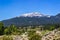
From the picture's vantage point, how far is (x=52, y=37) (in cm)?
4681

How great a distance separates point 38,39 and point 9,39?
803 cm

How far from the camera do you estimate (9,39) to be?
5366 cm

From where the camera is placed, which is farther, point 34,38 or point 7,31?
point 7,31

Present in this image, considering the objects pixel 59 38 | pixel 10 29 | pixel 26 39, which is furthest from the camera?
pixel 10 29

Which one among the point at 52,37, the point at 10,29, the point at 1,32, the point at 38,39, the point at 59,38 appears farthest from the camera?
the point at 10,29

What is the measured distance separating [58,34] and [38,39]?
18.8ft

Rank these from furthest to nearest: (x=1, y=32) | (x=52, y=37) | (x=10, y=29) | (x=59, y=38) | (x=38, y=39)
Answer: (x=10, y=29), (x=1, y=32), (x=38, y=39), (x=52, y=37), (x=59, y=38)

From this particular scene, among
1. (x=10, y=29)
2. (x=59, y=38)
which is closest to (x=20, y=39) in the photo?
(x=59, y=38)

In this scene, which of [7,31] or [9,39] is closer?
[9,39]

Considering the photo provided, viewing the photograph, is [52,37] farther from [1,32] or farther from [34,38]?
[1,32]

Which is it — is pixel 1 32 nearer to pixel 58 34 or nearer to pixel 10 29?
pixel 10 29

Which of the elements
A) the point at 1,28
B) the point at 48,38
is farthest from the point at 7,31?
the point at 48,38

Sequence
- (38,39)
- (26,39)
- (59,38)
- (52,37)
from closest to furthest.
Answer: (59,38)
(52,37)
(38,39)
(26,39)

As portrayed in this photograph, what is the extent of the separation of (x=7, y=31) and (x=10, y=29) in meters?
5.92
